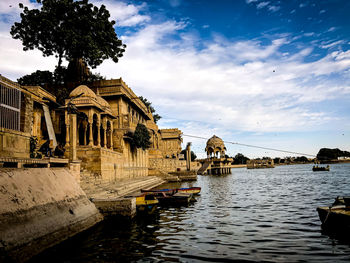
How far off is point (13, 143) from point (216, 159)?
65397mm

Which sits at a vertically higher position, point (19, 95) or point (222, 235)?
point (19, 95)

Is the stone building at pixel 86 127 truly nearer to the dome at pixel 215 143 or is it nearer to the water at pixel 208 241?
the water at pixel 208 241

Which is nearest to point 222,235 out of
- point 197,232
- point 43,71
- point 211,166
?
point 197,232

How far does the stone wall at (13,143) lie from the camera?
934cm

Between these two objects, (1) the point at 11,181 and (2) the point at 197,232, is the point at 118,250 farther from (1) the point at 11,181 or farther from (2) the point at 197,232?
(1) the point at 11,181

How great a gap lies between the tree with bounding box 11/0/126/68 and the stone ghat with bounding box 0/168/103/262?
20.7 metres

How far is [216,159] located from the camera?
72.6m

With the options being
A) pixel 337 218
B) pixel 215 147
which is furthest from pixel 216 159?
pixel 337 218

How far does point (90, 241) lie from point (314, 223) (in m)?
8.29

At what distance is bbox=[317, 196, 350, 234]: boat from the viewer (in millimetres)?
8570

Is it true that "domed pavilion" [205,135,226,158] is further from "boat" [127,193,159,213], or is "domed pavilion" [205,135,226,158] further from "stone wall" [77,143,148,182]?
"boat" [127,193,159,213]

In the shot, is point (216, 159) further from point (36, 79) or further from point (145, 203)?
point (145, 203)

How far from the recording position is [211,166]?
7169 centimetres

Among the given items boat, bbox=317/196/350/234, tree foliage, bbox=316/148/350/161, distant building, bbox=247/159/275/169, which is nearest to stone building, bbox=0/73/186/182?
boat, bbox=317/196/350/234
